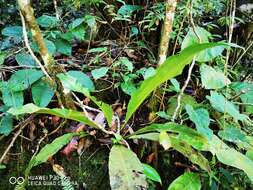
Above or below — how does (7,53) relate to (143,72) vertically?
above

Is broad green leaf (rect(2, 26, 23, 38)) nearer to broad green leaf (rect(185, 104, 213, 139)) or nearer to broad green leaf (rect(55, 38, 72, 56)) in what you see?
broad green leaf (rect(55, 38, 72, 56))

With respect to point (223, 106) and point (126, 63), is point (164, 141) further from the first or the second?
point (126, 63)

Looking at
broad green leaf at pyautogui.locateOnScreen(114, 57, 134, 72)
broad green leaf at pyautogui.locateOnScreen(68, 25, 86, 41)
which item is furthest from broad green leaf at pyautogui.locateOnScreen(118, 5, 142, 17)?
broad green leaf at pyautogui.locateOnScreen(114, 57, 134, 72)

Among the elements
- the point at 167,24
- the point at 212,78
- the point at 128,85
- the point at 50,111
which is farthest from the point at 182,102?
the point at 50,111

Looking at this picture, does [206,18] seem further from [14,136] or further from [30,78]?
[14,136]

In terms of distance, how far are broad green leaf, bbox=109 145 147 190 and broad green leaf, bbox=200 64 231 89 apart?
0.61 meters

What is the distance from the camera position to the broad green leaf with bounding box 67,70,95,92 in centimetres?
188

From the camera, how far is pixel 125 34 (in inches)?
91.0

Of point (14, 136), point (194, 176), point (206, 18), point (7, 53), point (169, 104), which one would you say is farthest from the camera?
point (206, 18)

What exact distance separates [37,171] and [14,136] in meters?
0.21

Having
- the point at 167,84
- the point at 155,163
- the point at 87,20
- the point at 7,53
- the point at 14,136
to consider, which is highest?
the point at 87,20

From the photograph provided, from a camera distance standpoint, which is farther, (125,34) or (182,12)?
(125,34)

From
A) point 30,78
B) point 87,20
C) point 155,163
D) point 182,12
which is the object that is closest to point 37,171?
point 30,78

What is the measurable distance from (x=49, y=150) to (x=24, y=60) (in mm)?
618
